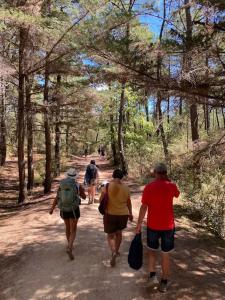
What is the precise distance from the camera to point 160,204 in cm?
634

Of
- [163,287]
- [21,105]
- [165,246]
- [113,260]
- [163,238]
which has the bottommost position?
[163,287]

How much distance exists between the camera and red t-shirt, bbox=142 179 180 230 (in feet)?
20.8

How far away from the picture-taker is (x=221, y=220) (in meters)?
11.6

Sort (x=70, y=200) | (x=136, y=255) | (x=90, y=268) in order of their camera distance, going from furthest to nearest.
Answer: (x=70, y=200)
(x=90, y=268)
(x=136, y=255)

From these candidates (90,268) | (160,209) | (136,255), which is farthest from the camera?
(90,268)

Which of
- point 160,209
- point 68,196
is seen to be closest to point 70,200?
point 68,196

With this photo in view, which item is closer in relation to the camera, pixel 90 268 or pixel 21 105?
pixel 90 268

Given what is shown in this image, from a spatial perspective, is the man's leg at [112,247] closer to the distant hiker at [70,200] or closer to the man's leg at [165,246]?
the distant hiker at [70,200]

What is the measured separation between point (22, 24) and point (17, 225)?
21.4ft

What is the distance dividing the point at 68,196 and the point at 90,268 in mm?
1426

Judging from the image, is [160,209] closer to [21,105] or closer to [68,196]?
[68,196]

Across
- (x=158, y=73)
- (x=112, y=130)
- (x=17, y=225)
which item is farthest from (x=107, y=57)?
(x=112, y=130)

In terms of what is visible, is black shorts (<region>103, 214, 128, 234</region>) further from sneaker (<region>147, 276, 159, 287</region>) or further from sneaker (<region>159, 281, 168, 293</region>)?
sneaker (<region>159, 281, 168, 293</region>)

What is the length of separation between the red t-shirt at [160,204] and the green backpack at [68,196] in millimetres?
2043
